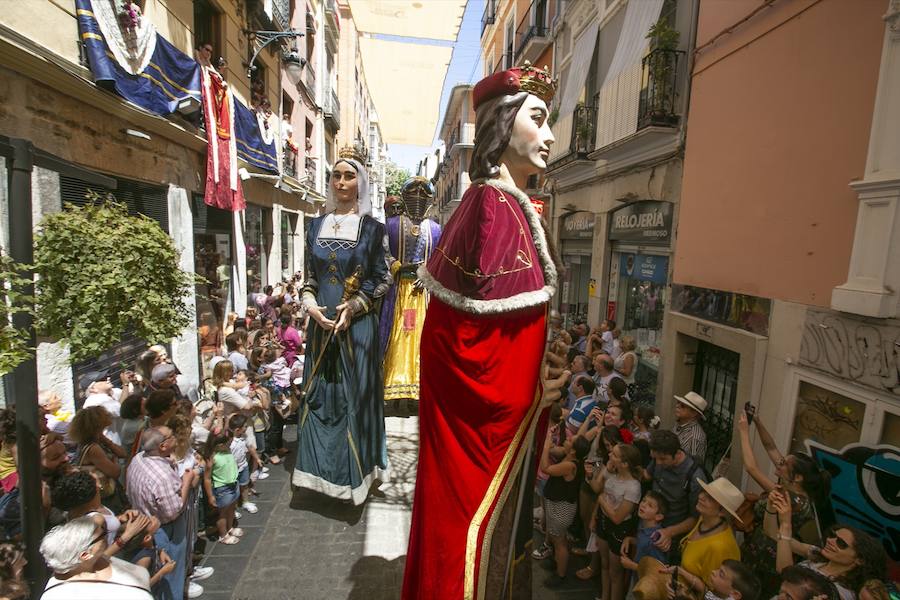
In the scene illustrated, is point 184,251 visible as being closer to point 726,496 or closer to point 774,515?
point 726,496

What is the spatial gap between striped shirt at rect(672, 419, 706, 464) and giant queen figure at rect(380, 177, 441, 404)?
9.61 feet

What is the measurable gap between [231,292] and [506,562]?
9.65 m

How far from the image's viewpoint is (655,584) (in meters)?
2.69

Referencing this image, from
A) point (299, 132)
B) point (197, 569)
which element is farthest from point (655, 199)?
point (299, 132)

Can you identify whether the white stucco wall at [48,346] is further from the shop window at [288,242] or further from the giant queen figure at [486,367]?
the shop window at [288,242]

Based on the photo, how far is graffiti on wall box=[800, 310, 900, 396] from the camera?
3348 mm

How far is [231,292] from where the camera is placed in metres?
10.2

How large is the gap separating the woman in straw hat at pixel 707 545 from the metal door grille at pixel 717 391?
121 inches

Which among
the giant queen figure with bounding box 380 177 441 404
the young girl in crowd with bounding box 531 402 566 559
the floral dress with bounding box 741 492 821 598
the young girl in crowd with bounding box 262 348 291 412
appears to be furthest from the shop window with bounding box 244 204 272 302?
the floral dress with bounding box 741 492 821 598

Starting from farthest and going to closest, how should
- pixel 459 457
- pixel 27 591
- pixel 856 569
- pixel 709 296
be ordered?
1. pixel 709 296
2. pixel 856 569
3. pixel 27 591
4. pixel 459 457

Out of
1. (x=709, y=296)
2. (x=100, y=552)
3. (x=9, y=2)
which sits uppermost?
(x=9, y=2)

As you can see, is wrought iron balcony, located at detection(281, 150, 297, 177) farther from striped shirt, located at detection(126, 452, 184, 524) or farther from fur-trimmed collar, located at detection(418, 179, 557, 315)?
fur-trimmed collar, located at detection(418, 179, 557, 315)

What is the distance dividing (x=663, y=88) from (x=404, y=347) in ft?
16.3

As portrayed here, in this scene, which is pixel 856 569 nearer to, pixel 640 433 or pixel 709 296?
pixel 640 433
